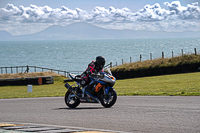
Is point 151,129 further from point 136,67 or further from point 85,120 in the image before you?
point 136,67

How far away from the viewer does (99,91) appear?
458 inches

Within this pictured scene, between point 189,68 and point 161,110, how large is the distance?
2742 cm

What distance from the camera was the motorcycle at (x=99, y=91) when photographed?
11320 mm

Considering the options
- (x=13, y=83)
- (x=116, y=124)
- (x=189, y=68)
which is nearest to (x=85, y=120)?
(x=116, y=124)

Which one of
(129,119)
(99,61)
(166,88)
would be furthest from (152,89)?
(129,119)

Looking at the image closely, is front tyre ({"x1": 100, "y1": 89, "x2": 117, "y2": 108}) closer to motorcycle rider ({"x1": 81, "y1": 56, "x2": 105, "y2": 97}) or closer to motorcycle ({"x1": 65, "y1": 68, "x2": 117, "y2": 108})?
motorcycle ({"x1": 65, "y1": 68, "x2": 117, "y2": 108})

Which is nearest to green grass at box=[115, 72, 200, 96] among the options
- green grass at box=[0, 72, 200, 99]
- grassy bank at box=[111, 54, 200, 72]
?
green grass at box=[0, 72, 200, 99]

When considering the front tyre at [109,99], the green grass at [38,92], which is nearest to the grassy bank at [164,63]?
the green grass at [38,92]

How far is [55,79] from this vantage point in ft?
146

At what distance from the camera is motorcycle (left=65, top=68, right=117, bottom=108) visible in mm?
11320

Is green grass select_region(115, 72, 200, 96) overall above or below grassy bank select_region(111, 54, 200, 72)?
below

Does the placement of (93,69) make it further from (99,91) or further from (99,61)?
(99,91)

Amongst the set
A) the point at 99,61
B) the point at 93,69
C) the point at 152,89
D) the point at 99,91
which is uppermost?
the point at 99,61

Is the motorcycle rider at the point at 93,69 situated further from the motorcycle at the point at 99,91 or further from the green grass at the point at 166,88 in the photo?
the green grass at the point at 166,88
